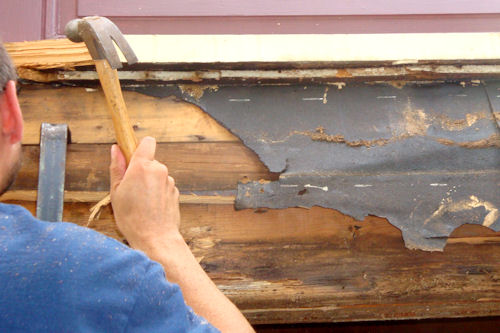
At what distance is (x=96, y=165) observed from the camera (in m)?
1.51

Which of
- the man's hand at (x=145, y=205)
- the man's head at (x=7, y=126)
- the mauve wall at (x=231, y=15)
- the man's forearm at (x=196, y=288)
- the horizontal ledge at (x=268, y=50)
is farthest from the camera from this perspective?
the mauve wall at (x=231, y=15)

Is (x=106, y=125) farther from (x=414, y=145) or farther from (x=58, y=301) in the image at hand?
(x=414, y=145)

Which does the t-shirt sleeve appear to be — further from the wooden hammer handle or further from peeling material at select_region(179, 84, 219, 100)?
peeling material at select_region(179, 84, 219, 100)

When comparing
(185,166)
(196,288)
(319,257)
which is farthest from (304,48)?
(196,288)

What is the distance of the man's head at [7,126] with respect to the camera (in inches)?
33.8

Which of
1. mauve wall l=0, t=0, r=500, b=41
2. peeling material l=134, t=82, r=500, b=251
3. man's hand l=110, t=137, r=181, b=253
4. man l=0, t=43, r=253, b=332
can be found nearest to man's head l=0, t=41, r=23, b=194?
man l=0, t=43, r=253, b=332

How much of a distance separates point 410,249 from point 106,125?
1.11 meters

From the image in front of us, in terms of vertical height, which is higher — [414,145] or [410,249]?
[414,145]

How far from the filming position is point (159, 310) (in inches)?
31.5

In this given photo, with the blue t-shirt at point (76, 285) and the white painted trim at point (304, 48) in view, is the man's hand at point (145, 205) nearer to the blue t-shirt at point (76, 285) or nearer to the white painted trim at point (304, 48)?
the blue t-shirt at point (76, 285)

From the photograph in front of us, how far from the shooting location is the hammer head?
1.22m

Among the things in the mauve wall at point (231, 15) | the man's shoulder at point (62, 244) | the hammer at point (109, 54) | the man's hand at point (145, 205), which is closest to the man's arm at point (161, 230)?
the man's hand at point (145, 205)

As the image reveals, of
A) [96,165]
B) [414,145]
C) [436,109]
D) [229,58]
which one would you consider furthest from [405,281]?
[96,165]

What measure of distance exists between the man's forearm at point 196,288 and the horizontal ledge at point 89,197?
0.40m
